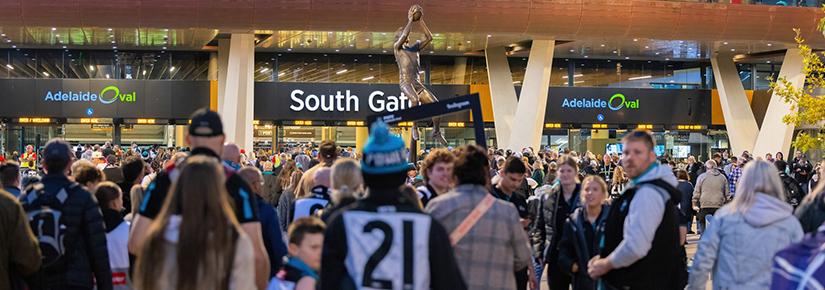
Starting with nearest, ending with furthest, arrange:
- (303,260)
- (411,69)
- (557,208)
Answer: (303,260)
(557,208)
(411,69)

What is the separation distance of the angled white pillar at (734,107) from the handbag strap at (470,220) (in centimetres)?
3896

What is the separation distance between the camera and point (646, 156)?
7223 mm

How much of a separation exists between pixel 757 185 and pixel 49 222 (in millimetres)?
4728

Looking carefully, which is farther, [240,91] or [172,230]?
[240,91]

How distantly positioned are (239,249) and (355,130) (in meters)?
41.3

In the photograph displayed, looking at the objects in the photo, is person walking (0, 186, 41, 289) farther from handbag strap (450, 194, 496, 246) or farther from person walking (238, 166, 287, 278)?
handbag strap (450, 194, 496, 246)

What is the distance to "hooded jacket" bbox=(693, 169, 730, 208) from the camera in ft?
65.4

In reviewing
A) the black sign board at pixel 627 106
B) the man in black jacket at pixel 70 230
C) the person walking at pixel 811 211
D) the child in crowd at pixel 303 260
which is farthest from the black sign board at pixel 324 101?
the child in crowd at pixel 303 260

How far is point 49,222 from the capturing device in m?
7.60

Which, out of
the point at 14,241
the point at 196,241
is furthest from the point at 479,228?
the point at 14,241

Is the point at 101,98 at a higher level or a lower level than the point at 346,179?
higher

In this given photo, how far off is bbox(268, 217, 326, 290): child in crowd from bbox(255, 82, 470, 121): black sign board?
1410 inches

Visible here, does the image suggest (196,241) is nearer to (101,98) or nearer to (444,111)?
(444,111)

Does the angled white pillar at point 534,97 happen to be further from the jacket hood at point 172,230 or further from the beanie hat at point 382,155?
the jacket hood at point 172,230
